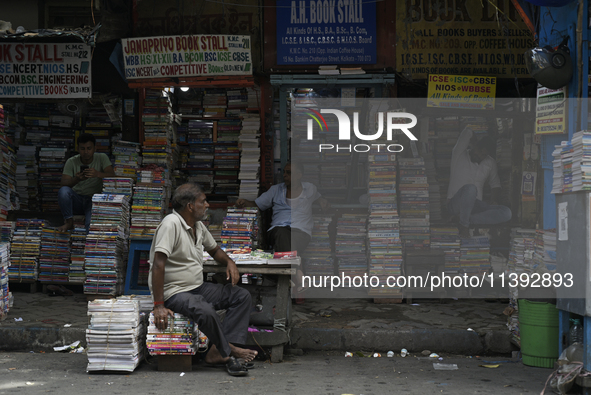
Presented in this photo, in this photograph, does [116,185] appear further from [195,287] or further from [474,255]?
[474,255]

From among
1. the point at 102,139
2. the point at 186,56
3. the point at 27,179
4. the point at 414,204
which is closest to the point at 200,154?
the point at 102,139

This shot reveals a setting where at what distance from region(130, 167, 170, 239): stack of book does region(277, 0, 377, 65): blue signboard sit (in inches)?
97.4

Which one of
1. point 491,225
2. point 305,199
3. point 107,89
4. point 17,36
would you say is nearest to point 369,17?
point 305,199

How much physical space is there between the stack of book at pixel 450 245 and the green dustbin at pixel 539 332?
230 cm

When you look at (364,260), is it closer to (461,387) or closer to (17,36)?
(461,387)

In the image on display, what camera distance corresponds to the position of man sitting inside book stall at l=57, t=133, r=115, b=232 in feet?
24.1

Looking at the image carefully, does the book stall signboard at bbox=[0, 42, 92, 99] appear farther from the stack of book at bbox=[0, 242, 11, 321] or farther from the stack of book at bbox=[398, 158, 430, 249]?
the stack of book at bbox=[398, 158, 430, 249]

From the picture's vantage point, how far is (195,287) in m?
5.01

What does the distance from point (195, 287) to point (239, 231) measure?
2069 mm

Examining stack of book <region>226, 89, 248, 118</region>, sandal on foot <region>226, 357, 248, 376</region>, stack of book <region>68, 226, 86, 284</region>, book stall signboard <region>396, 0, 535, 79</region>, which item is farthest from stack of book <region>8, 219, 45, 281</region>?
book stall signboard <region>396, 0, 535, 79</region>

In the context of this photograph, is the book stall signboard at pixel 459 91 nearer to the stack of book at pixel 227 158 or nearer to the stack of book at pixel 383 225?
the stack of book at pixel 383 225

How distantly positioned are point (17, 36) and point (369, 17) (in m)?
4.26

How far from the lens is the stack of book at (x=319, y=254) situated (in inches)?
294

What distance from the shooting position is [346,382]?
457 centimetres
